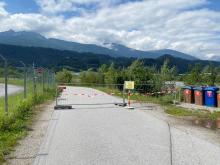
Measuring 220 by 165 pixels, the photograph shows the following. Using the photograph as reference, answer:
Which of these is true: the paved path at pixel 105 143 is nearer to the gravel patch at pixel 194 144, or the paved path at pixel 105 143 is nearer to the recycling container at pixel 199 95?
the gravel patch at pixel 194 144

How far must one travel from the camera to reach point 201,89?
76.1ft

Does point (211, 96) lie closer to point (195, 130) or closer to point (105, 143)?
point (195, 130)

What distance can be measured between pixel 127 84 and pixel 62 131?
10111 millimetres

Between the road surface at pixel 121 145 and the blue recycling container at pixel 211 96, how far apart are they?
29.6 feet

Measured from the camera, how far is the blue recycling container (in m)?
22.2

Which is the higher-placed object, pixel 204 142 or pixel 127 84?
pixel 127 84

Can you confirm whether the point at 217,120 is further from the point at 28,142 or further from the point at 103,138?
the point at 28,142

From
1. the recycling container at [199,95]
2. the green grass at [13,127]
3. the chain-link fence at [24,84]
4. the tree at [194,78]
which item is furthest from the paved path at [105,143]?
the tree at [194,78]

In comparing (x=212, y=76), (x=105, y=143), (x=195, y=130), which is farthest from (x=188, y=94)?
(x=105, y=143)

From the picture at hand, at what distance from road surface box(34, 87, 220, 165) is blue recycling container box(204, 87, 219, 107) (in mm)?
9033

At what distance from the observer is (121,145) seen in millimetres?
9516

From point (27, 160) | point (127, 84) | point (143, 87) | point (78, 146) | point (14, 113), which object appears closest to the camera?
point (27, 160)

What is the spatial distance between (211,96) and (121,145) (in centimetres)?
1387

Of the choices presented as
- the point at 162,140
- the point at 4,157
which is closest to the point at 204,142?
the point at 162,140
